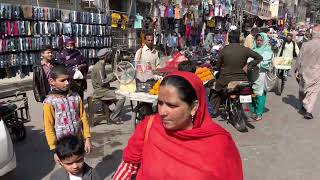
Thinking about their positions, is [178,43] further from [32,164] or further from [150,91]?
[32,164]

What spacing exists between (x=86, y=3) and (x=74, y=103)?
34.5ft

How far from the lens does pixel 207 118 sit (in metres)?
2.15

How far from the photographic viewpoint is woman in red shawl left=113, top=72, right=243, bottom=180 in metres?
1.99

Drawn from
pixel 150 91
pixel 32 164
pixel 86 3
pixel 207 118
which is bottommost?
pixel 32 164

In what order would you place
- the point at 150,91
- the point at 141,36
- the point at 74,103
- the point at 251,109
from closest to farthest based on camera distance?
1. the point at 74,103
2. the point at 150,91
3. the point at 251,109
4. the point at 141,36

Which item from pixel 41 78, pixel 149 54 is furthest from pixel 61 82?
pixel 149 54

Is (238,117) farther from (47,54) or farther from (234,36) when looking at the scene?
(47,54)

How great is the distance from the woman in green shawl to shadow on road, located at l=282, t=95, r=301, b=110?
5.05ft

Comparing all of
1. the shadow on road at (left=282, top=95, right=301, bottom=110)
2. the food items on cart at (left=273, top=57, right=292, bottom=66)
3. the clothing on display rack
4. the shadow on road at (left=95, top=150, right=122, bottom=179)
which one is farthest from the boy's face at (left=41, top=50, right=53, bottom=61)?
the clothing on display rack

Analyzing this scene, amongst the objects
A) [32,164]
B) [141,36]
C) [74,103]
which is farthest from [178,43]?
[74,103]

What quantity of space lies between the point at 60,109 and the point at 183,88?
5.76 feet

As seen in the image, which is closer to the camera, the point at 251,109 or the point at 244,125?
the point at 244,125

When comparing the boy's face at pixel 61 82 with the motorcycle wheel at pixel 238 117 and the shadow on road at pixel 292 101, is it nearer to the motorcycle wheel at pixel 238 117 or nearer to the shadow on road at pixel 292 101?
the motorcycle wheel at pixel 238 117

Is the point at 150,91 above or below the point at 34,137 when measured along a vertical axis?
above
